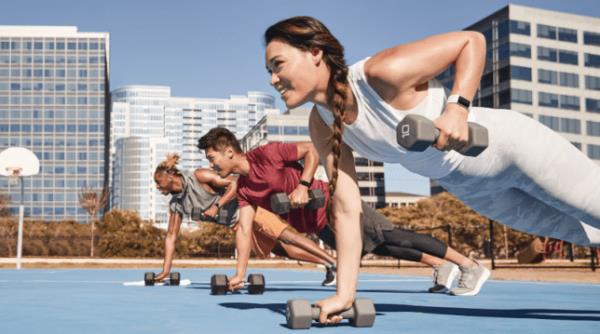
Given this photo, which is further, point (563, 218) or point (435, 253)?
point (435, 253)

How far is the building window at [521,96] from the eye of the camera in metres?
69.6

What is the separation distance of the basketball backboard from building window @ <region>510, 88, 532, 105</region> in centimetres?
5813

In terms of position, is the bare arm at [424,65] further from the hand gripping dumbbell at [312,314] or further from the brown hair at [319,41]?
the hand gripping dumbbell at [312,314]

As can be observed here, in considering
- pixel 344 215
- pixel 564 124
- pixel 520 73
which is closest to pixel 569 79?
pixel 564 124

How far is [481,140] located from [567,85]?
75.8 metres

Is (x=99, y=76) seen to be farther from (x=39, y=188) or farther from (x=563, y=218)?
(x=563, y=218)

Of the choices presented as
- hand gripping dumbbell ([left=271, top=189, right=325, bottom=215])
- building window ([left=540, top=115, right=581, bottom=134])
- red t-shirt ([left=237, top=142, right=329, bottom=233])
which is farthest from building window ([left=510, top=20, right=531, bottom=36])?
hand gripping dumbbell ([left=271, top=189, right=325, bottom=215])

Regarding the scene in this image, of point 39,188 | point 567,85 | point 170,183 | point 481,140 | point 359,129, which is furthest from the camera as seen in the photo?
point 39,188

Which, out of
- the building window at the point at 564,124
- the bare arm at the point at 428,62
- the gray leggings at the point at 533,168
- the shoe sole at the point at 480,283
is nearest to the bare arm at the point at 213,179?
the shoe sole at the point at 480,283

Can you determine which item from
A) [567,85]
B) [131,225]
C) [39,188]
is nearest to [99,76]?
[39,188]

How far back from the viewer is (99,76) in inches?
4756

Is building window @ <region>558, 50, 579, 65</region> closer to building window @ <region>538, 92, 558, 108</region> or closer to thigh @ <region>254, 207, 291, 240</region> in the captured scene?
building window @ <region>538, 92, 558, 108</region>

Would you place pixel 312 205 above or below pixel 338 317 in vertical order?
above

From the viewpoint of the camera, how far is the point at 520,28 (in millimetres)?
70875
